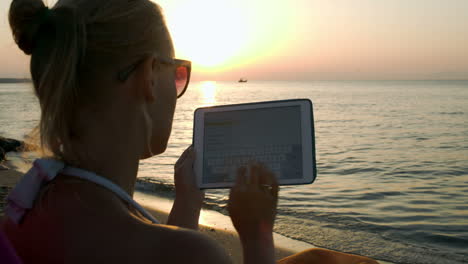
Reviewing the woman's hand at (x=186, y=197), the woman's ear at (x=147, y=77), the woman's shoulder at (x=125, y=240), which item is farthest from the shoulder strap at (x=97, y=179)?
the woman's hand at (x=186, y=197)

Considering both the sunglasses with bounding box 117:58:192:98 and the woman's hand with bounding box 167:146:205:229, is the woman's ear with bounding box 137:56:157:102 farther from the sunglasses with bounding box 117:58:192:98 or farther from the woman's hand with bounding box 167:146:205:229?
the woman's hand with bounding box 167:146:205:229

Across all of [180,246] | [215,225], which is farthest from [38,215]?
[215,225]

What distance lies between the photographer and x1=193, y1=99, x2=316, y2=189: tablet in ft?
6.92

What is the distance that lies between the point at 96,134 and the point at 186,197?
83 cm

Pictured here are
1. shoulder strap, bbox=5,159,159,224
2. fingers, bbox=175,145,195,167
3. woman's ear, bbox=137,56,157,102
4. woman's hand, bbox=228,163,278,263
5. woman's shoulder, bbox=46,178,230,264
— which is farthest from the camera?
fingers, bbox=175,145,195,167

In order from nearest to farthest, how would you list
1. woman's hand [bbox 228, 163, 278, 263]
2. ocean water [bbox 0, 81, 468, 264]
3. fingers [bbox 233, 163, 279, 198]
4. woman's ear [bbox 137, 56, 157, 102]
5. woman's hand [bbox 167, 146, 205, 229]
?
woman's ear [bbox 137, 56, 157, 102] < woman's hand [bbox 228, 163, 278, 263] < fingers [bbox 233, 163, 279, 198] < woman's hand [bbox 167, 146, 205, 229] < ocean water [bbox 0, 81, 468, 264]

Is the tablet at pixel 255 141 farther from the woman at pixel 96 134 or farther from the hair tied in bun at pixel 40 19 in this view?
the hair tied in bun at pixel 40 19

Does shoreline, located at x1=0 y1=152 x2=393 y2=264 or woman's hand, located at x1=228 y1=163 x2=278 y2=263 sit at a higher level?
woman's hand, located at x1=228 y1=163 x2=278 y2=263

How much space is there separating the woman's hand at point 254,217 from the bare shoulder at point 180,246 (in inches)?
16.5

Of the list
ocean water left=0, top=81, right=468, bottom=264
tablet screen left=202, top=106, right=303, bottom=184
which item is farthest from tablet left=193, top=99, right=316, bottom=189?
ocean water left=0, top=81, right=468, bottom=264

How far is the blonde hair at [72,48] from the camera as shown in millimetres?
1252

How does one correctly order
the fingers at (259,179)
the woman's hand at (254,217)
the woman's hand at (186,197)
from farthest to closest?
the woman's hand at (186,197) < the fingers at (259,179) < the woman's hand at (254,217)

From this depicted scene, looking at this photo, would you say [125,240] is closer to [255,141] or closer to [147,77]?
[147,77]

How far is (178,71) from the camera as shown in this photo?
1671 mm
